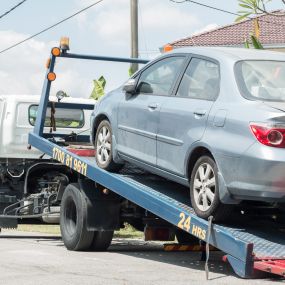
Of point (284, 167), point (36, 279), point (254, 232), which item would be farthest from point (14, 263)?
point (284, 167)

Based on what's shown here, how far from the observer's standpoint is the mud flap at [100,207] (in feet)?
35.1

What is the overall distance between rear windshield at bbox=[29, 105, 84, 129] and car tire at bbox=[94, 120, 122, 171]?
→ 10.4 ft

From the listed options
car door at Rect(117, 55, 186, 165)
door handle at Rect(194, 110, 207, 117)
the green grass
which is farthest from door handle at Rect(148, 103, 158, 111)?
the green grass

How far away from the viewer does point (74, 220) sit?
37.0 feet

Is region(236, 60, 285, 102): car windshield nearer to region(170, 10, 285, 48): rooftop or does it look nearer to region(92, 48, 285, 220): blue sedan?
region(92, 48, 285, 220): blue sedan

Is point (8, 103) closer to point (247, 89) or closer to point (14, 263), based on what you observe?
point (14, 263)

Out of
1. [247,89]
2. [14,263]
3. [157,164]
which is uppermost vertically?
[247,89]

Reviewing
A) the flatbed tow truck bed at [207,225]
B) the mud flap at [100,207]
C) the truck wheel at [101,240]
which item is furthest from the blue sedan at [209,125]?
the truck wheel at [101,240]

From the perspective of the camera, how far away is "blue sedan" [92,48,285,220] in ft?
24.9

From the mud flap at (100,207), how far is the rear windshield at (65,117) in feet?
9.77

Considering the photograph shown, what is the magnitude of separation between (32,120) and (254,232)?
21.5 ft

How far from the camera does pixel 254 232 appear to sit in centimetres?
831

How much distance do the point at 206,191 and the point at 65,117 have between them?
6385 millimetres

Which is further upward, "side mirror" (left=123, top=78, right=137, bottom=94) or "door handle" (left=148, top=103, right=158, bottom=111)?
"side mirror" (left=123, top=78, right=137, bottom=94)
